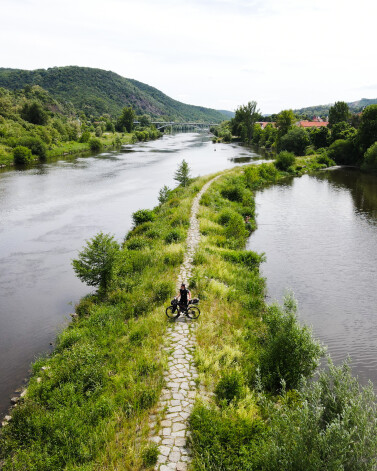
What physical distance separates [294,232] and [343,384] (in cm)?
2148

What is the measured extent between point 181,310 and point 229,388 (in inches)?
162

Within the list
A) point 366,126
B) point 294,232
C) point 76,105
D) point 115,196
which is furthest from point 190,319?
point 76,105

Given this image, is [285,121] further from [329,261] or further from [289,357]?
[289,357]

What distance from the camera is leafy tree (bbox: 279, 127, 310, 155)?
7475cm

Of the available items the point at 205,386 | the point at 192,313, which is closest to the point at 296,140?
the point at 192,313

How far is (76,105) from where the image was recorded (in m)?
184

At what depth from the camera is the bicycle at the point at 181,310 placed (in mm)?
12219

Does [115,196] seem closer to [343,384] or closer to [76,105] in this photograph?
[343,384]

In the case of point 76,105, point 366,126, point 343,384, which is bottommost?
point 343,384

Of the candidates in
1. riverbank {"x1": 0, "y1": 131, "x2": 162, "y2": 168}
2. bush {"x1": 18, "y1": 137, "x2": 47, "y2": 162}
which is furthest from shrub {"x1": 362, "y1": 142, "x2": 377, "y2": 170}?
riverbank {"x1": 0, "y1": 131, "x2": 162, "y2": 168}

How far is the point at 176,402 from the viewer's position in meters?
8.27

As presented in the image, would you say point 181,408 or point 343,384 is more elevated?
point 343,384

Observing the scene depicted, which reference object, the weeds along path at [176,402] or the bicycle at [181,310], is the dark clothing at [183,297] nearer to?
the bicycle at [181,310]

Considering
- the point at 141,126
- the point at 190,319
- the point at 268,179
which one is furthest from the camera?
the point at 141,126
